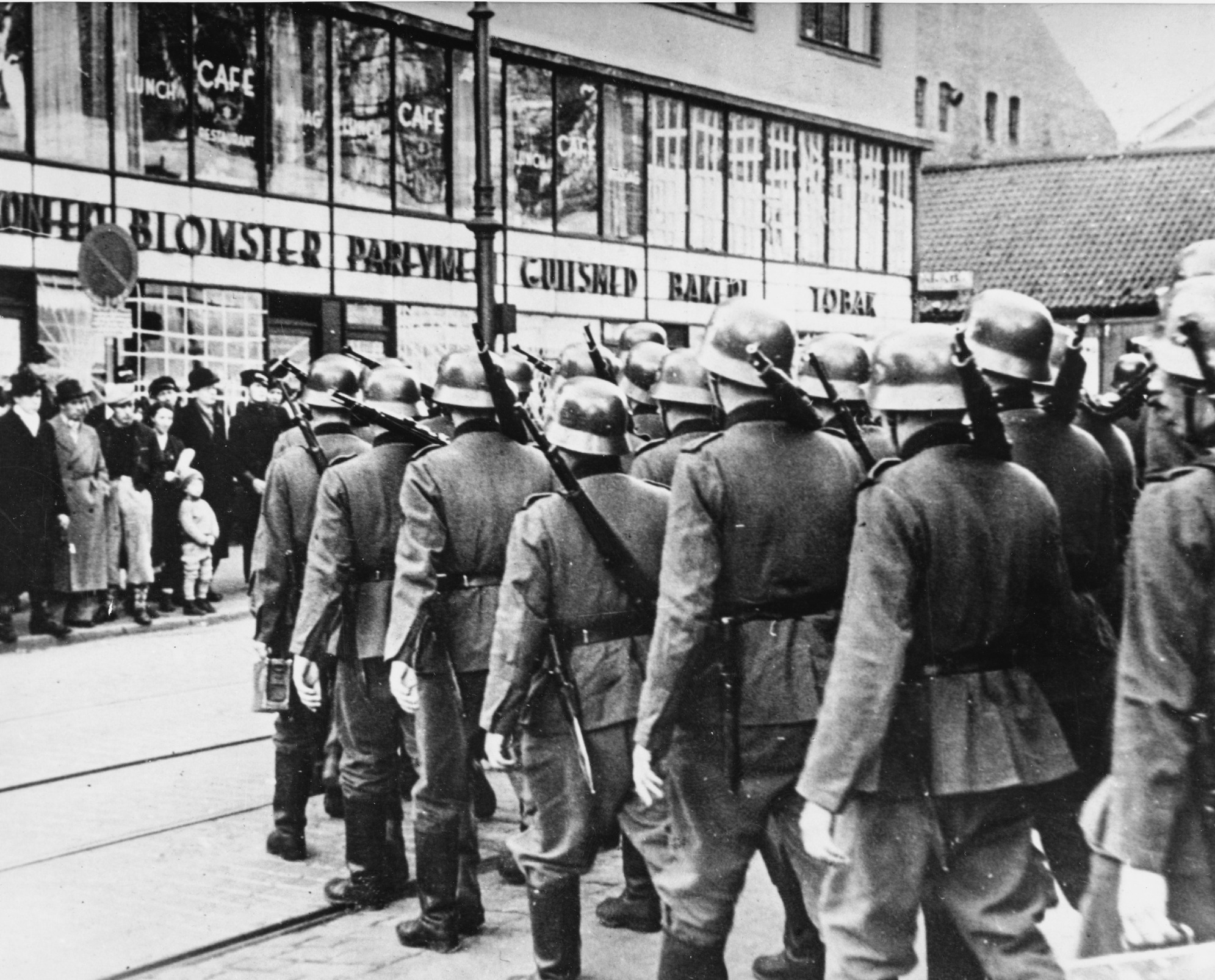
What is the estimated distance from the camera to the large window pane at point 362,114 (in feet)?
68.7

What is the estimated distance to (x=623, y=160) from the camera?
25562 millimetres

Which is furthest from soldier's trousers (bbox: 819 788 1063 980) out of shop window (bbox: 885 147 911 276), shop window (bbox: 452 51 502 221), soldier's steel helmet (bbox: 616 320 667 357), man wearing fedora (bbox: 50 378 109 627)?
shop window (bbox: 885 147 911 276)

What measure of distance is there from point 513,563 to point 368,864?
192 centimetres

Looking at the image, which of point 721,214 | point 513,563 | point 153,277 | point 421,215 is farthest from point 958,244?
point 513,563

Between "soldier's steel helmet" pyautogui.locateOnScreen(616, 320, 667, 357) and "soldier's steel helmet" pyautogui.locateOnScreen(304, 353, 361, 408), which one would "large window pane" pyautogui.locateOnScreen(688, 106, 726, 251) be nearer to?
"soldier's steel helmet" pyautogui.locateOnScreen(616, 320, 667, 357)

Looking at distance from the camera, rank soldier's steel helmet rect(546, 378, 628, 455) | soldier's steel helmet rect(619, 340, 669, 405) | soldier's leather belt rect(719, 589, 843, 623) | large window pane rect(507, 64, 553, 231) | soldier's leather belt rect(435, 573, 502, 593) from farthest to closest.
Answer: large window pane rect(507, 64, 553, 231), soldier's steel helmet rect(619, 340, 669, 405), soldier's leather belt rect(435, 573, 502, 593), soldier's steel helmet rect(546, 378, 628, 455), soldier's leather belt rect(719, 589, 843, 623)

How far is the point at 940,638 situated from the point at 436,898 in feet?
8.60

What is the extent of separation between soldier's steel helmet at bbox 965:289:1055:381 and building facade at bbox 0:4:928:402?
12082 mm

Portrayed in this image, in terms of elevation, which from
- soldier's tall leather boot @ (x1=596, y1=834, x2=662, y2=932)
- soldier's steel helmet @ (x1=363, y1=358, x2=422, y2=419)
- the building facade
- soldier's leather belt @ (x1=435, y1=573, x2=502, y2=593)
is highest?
the building facade

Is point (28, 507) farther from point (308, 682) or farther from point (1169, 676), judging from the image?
point (1169, 676)

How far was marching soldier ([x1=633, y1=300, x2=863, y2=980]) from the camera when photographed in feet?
13.9

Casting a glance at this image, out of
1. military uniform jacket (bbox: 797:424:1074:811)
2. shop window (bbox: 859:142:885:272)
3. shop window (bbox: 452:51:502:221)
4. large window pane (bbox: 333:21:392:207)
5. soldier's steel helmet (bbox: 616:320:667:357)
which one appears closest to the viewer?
military uniform jacket (bbox: 797:424:1074:811)

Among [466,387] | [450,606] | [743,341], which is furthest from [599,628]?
[466,387]

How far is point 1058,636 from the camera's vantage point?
4.03 meters
